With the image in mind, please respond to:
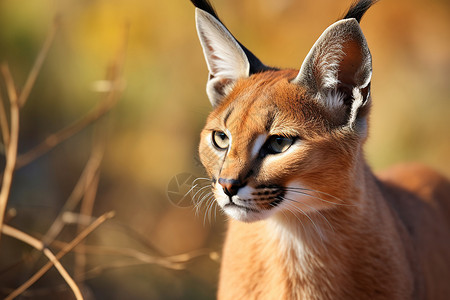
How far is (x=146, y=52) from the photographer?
694cm

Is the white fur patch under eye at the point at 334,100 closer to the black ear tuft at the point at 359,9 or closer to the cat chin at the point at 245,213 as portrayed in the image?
the black ear tuft at the point at 359,9

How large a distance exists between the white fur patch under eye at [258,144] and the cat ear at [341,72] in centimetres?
35

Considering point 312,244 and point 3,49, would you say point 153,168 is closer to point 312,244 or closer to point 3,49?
point 3,49

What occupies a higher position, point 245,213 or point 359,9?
point 359,9

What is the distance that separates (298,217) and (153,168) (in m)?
4.38

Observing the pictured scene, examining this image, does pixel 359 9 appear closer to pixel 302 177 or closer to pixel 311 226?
pixel 302 177

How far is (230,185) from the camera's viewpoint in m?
2.39

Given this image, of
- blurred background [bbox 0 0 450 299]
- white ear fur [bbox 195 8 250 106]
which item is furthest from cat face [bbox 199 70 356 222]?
blurred background [bbox 0 0 450 299]

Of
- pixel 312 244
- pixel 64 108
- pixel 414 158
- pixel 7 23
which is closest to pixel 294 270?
pixel 312 244

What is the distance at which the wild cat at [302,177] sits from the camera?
8.18 feet

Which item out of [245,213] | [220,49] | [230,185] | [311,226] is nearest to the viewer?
[230,185]

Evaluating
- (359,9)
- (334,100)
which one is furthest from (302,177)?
(359,9)

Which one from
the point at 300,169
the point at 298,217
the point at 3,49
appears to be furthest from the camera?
the point at 3,49

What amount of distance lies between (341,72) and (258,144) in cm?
54
